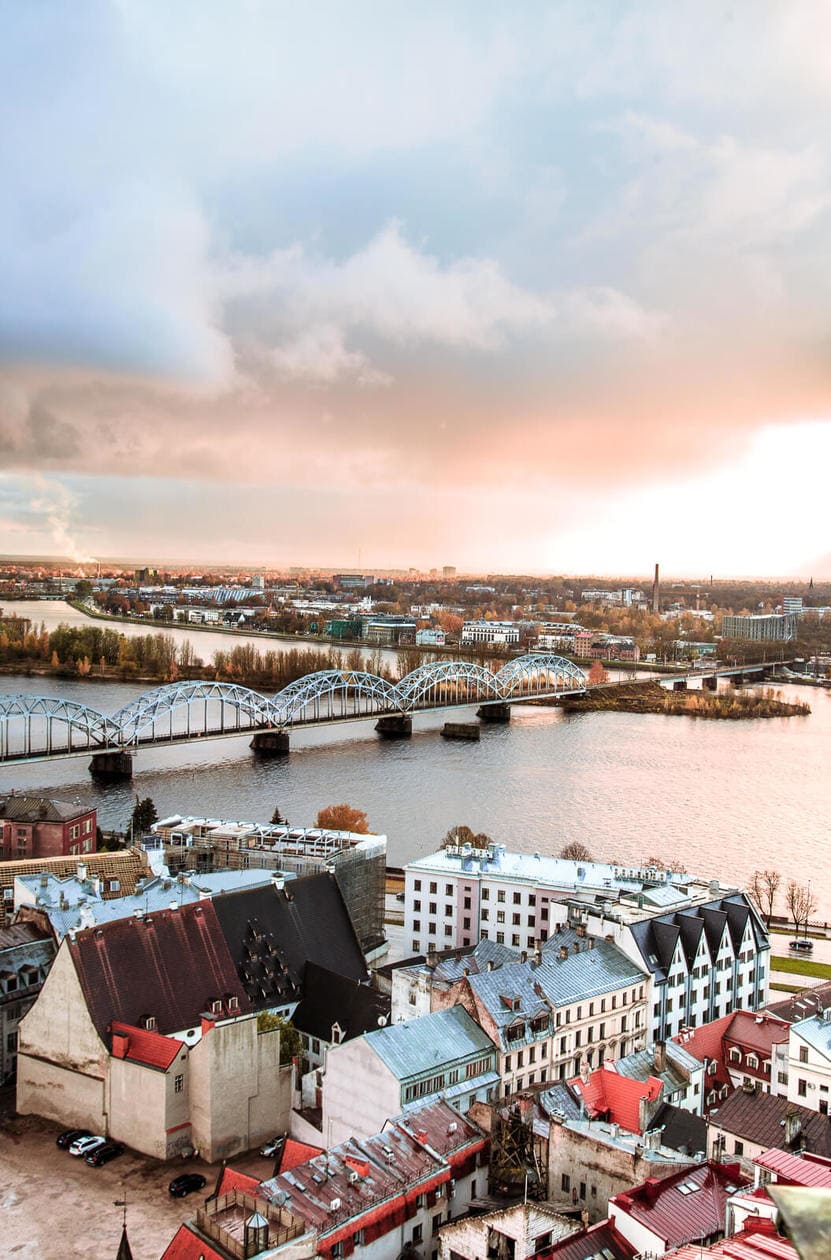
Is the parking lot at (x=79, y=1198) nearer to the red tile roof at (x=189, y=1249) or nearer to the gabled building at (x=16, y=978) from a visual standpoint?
the red tile roof at (x=189, y=1249)

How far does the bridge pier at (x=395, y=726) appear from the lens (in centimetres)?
3531

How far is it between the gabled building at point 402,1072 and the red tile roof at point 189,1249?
206cm

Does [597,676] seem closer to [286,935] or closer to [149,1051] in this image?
[286,935]

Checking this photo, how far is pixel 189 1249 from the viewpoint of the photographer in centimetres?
636

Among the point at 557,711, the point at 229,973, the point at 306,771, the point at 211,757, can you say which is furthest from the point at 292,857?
the point at 557,711

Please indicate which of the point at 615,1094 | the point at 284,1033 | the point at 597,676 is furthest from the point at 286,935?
the point at 597,676

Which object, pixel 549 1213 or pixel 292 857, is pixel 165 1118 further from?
pixel 292 857

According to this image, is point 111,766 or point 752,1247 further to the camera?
point 111,766

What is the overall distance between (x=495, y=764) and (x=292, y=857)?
16.9 metres

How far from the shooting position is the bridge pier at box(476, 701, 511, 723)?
4028 centimetres

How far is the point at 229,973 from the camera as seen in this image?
408 inches

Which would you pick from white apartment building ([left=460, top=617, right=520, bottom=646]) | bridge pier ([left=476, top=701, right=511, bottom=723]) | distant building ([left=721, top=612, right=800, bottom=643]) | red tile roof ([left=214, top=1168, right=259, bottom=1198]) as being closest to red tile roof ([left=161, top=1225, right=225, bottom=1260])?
red tile roof ([left=214, top=1168, right=259, bottom=1198])

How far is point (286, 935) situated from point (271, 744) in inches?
776

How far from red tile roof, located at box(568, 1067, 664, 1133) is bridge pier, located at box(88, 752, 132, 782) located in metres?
19.8
